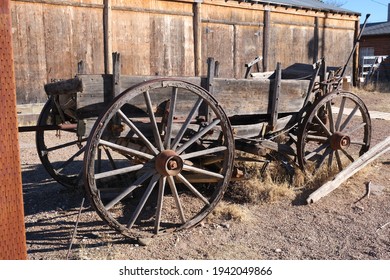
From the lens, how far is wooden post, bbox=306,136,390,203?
489 centimetres

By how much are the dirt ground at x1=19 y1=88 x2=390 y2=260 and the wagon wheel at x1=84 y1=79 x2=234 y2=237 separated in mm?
213

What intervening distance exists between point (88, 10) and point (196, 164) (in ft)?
22.1

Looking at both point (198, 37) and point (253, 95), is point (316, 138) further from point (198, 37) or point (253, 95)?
point (198, 37)

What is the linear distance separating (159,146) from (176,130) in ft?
1.35

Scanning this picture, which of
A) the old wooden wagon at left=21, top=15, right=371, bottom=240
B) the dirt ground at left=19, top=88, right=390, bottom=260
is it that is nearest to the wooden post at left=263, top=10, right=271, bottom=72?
the old wooden wagon at left=21, top=15, right=371, bottom=240

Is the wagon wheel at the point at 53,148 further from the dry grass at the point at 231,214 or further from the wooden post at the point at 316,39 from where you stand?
the wooden post at the point at 316,39

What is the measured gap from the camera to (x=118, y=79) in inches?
148

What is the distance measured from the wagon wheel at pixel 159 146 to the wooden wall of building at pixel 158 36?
238 inches

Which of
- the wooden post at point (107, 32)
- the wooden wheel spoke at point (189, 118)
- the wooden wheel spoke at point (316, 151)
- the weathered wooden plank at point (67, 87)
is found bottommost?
the wooden wheel spoke at point (316, 151)

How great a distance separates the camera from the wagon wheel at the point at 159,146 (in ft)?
11.7

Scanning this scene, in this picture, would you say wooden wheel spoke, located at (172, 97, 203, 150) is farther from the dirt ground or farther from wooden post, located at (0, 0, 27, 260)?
wooden post, located at (0, 0, 27, 260)

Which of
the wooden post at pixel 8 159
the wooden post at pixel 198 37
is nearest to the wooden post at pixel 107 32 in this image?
the wooden post at pixel 198 37
